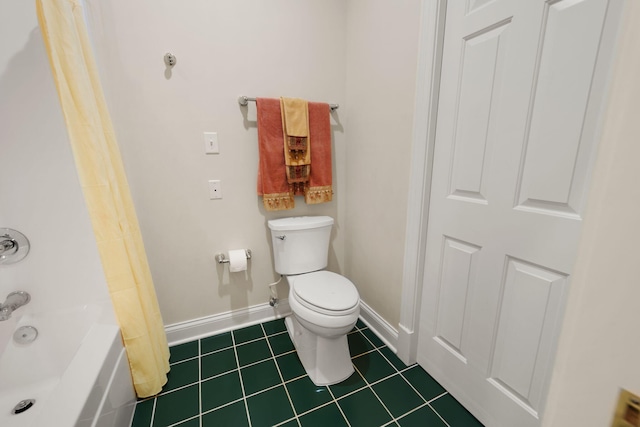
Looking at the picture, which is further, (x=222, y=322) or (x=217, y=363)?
(x=222, y=322)

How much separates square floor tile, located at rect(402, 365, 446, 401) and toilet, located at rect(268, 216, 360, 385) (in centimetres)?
31

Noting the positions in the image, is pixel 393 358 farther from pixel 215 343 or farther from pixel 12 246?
pixel 12 246

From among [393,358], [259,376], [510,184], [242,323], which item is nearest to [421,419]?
[393,358]

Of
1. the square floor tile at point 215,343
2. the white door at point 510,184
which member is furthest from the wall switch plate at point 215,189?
the white door at point 510,184

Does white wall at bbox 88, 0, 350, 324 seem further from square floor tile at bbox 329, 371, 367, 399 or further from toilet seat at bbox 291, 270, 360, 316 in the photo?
square floor tile at bbox 329, 371, 367, 399

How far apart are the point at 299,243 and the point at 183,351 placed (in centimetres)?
94

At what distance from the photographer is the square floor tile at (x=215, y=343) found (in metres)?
1.53

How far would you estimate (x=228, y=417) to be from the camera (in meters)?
1.12

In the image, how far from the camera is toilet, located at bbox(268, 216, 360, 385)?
1199 millimetres

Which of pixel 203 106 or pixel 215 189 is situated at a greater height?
pixel 203 106

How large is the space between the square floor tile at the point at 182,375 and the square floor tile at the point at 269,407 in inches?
14.0

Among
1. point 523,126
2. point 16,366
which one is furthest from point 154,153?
point 523,126

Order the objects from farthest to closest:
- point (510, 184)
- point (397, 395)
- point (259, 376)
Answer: point (259, 376) → point (397, 395) → point (510, 184)

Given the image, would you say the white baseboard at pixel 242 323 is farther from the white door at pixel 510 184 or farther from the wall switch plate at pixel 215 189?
the wall switch plate at pixel 215 189
